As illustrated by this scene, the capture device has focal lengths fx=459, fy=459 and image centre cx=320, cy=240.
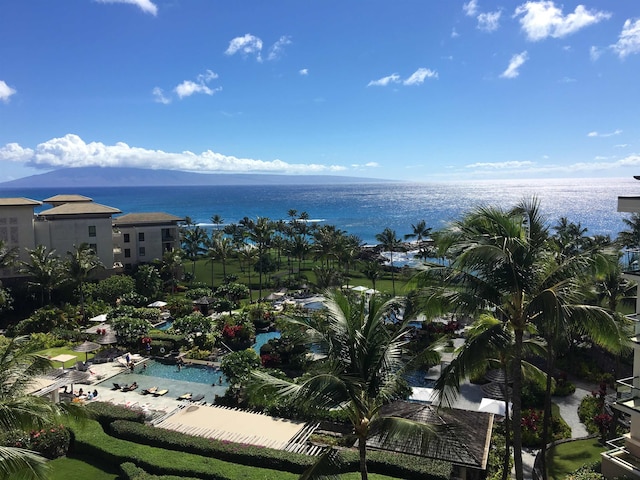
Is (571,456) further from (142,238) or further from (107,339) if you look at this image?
(142,238)

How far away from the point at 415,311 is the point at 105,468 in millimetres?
13869

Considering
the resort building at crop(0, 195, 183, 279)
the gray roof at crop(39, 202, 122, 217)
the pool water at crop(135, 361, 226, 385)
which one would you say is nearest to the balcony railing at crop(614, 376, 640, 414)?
the pool water at crop(135, 361, 226, 385)

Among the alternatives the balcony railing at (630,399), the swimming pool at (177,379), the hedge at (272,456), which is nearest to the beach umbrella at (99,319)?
the swimming pool at (177,379)

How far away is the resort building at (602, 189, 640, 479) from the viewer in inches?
489

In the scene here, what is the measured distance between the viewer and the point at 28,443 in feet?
56.9

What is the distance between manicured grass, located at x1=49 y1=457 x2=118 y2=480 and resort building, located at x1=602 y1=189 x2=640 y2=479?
16.0m

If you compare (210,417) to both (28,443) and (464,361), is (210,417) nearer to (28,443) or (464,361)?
(28,443)

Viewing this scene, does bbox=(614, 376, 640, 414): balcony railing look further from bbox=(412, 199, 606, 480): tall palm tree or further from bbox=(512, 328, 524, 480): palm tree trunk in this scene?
bbox=(512, 328, 524, 480): palm tree trunk

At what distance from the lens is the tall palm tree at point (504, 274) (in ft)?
34.0

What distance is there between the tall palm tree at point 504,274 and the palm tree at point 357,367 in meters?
1.57

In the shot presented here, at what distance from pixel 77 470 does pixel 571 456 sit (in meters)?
18.6

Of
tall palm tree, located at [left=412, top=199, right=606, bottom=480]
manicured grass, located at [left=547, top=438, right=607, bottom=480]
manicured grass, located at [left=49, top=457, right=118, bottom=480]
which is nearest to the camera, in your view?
tall palm tree, located at [left=412, top=199, right=606, bottom=480]

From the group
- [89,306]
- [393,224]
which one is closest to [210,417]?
[89,306]

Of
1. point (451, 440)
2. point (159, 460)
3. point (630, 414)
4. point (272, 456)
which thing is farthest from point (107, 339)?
point (630, 414)
